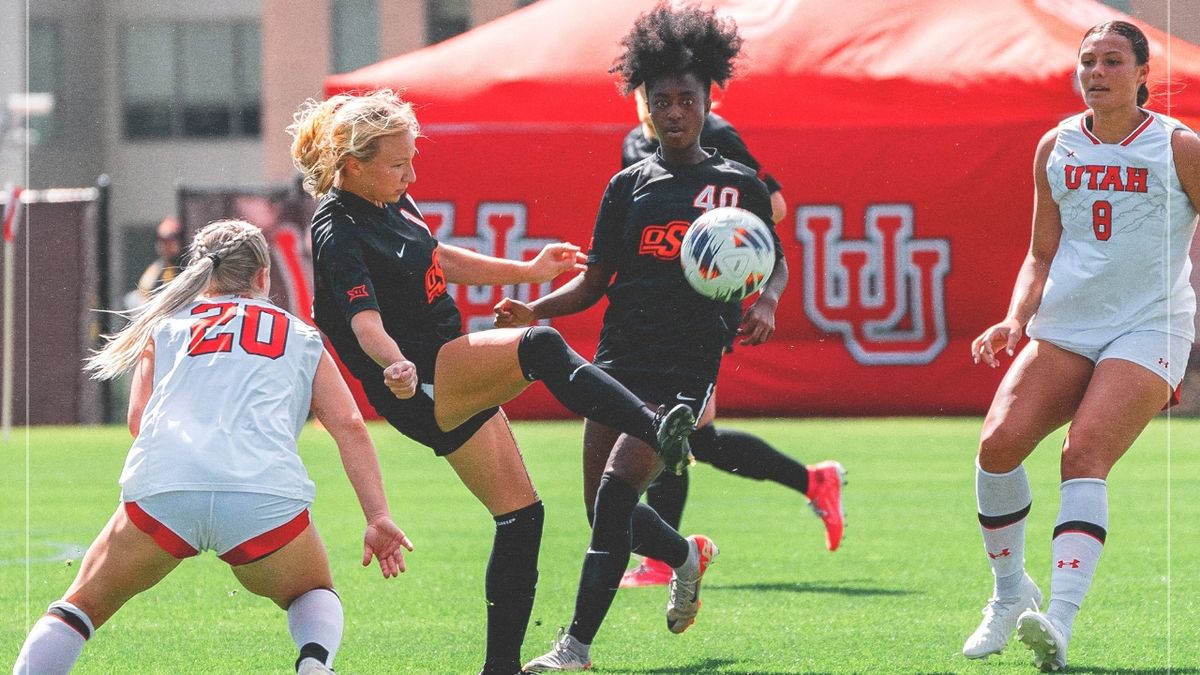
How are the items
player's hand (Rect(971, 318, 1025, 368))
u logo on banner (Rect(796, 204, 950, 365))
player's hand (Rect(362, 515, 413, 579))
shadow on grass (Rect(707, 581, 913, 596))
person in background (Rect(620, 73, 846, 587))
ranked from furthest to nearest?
u logo on banner (Rect(796, 204, 950, 365)) → person in background (Rect(620, 73, 846, 587)) → shadow on grass (Rect(707, 581, 913, 596)) → player's hand (Rect(971, 318, 1025, 368)) → player's hand (Rect(362, 515, 413, 579))

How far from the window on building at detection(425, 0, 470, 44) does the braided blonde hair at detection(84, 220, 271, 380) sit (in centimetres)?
2438

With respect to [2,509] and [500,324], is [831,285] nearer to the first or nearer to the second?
[2,509]

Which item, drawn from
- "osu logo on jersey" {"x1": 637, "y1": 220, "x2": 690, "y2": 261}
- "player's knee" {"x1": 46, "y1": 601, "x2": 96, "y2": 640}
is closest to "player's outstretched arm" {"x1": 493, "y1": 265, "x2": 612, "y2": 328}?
"osu logo on jersey" {"x1": 637, "y1": 220, "x2": 690, "y2": 261}

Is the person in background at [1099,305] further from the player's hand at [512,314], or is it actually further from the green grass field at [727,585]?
the player's hand at [512,314]

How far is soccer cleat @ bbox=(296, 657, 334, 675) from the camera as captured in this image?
4.44 metres

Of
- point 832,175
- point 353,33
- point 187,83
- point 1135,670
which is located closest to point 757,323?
point 1135,670

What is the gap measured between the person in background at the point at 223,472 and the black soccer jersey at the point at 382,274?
399mm

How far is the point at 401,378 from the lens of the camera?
4734 millimetres

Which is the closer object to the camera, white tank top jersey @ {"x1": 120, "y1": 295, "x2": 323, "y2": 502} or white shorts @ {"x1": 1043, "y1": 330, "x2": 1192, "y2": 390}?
white tank top jersey @ {"x1": 120, "y1": 295, "x2": 323, "y2": 502}

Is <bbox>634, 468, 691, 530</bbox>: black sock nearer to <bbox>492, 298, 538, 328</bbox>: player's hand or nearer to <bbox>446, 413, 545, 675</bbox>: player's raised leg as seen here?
<bbox>492, 298, 538, 328</bbox>: player's hand

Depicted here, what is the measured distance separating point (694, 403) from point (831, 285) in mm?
11724

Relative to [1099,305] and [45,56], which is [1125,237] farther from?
[45,56]

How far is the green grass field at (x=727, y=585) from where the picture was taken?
5863mm

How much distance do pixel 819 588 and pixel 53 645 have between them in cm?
380
